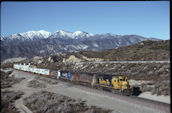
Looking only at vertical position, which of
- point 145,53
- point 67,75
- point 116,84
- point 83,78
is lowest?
point 116,84

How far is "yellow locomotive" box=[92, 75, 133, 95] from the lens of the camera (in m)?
24.4

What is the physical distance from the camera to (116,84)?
25.1 meters

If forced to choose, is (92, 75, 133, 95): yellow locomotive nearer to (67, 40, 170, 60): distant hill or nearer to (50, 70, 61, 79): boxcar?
(50, 70, 61, 79): boxcar

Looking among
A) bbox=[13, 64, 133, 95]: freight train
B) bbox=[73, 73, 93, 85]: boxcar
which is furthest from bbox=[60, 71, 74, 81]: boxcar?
bbox=[73, 73, 93, 85]: boxcar

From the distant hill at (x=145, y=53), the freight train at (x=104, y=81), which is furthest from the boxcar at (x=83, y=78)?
the distant hill at (x=145, y=53)

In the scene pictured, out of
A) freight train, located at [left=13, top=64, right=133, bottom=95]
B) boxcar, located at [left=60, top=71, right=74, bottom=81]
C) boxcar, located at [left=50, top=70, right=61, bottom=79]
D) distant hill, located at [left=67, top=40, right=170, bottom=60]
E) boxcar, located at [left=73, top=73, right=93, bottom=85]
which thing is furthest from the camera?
distant hill, located at [left=67, top=40, right=170, bottom=60]

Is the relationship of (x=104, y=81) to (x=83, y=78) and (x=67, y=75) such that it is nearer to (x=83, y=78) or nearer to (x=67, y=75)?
(x=83, y=78)

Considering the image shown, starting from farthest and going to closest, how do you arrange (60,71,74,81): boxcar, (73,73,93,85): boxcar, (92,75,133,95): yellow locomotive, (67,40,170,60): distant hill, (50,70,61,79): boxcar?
(67,40,170,60): distant hill, (50,70,61,79): boxcar, (60,71,74,81): boxcar, (73,73,93,85): boxcar, (92,75,133,95): yellow locomotive

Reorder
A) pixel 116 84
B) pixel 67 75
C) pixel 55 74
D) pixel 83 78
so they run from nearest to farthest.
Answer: pixel 116 84 → pixel 83 78 → pixel 67 75 → pixel 55 74

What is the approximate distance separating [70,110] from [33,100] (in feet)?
21.7

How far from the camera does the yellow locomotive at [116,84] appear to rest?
2435cm

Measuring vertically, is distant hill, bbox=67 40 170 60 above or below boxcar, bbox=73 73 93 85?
above

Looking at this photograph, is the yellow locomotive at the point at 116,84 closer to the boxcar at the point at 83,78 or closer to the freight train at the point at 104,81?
the freight train at the point at 104,81

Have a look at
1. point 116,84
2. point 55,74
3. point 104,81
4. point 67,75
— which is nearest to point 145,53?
point 55,74
